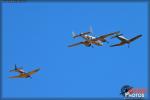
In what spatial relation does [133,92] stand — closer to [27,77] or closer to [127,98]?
[127,98]

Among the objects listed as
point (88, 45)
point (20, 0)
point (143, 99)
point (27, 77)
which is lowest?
point (143, 99)

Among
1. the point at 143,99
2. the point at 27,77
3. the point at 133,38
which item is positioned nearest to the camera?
the point at 143,99

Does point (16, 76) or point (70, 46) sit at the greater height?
point (70, 46)

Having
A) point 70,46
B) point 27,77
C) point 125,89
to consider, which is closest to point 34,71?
point 27,77

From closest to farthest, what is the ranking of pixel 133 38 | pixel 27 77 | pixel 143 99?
pixel 143 99 < pixel 133 38 < pixel 27 77

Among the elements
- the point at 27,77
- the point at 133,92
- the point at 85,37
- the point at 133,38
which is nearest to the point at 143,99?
the point at 133,92

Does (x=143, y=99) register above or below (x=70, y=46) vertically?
below

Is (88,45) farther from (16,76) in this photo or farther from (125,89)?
(16,76)

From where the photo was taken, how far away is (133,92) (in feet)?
185

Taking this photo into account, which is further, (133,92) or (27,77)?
(27,77)

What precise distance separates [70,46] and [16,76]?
31.7 ft

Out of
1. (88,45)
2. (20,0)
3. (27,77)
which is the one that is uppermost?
(20,0)

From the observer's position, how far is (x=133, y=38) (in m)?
58.9

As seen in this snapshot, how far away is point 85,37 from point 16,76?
12905 mm
